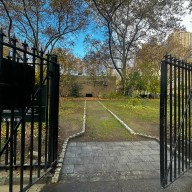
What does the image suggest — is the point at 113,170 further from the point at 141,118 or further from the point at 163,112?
the point at 141,118

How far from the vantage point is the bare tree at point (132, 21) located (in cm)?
1931

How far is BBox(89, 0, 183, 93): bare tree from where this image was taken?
1931 centimetres

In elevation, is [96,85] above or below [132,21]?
below

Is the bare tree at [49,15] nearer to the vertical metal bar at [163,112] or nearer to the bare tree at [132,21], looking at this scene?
the bare tree at [132,21]

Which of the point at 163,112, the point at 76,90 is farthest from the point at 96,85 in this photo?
the point at 163,112

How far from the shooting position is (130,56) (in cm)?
2972

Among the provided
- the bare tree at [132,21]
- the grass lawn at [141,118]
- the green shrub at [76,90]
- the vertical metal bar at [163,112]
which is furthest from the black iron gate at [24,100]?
the green shrub at [76,90]

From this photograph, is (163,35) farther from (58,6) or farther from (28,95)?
(28,95)

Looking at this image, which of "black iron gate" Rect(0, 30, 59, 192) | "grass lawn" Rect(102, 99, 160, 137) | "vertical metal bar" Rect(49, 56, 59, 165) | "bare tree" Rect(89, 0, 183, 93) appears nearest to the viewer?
"black iron gate" Rect(0, 30, 59, 192)

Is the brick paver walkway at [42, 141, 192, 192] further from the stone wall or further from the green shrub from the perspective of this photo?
the stone wall

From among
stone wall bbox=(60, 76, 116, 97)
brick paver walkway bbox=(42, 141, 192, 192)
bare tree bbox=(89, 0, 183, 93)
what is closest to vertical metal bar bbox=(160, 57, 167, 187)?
brick paver walkway bbox=(42, 141, 192, 192)

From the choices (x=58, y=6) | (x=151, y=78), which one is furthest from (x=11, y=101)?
(x=151, y=78)

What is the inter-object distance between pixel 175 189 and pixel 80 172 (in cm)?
174

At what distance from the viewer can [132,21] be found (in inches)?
989
